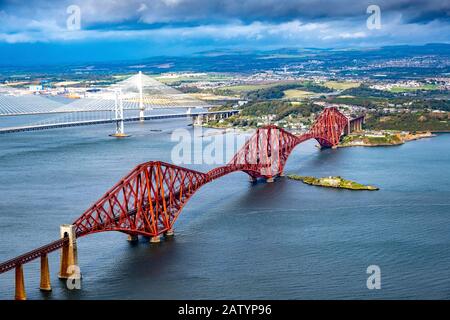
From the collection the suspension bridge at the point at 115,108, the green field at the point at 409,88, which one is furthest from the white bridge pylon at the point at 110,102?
the green field at the point at 409,88

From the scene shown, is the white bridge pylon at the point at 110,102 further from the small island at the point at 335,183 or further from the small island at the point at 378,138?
the small island at the point at 335,183

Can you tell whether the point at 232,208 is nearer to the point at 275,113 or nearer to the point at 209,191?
the point at 209,191

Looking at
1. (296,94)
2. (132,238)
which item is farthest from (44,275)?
(296,94)

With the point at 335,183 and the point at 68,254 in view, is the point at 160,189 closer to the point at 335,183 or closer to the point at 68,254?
the point at 68,254

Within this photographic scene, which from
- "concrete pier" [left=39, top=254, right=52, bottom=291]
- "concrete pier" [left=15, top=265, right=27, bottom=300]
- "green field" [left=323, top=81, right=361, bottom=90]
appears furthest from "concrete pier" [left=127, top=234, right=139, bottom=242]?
"green field" [left=323, top=81, right=361, bottom=90]

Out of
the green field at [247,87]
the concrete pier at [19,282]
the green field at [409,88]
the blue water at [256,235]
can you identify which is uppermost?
the green field at [247,87]

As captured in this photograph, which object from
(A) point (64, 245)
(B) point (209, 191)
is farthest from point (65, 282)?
(B) point (209, 191)
